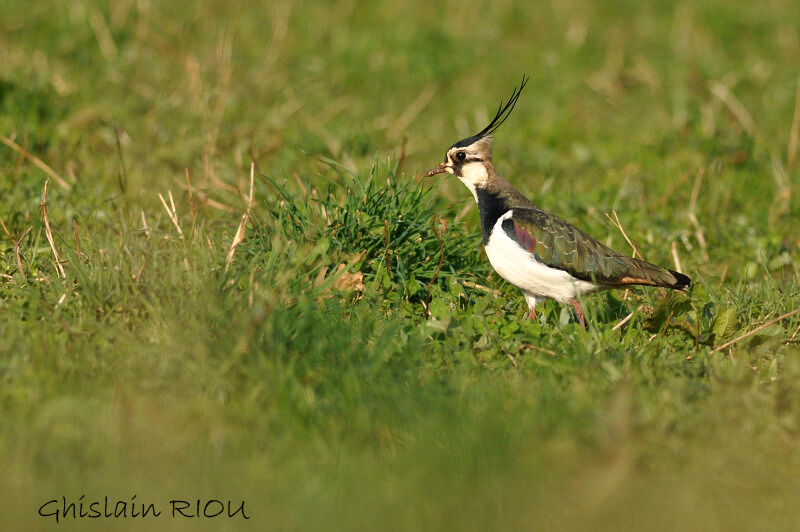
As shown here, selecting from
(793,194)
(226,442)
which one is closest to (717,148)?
(793,194)

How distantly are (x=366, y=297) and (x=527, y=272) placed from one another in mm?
872

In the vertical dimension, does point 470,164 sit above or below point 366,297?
above

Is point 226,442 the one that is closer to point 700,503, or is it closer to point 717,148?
point 700,503

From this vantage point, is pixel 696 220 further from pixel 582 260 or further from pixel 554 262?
pixel 554 262

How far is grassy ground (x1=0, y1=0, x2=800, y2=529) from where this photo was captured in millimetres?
3779

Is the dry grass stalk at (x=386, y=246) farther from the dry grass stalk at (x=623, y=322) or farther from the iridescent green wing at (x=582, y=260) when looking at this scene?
the dry grass stalk at (x=623, y=322)

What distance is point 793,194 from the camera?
7590mm

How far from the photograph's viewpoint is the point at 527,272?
204 inches

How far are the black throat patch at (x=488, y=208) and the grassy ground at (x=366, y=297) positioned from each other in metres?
0.26

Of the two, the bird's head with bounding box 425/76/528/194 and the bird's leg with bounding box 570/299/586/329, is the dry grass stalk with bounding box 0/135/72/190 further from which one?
the bird's leg with bounding box 570/299/586/329

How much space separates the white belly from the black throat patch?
9 cm

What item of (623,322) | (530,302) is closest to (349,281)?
(530,302)

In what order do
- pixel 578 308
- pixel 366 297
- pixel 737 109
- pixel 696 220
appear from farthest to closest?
pixel 737 109 < pixel 696 220 < pixel 578 308 < pixel 366 297
